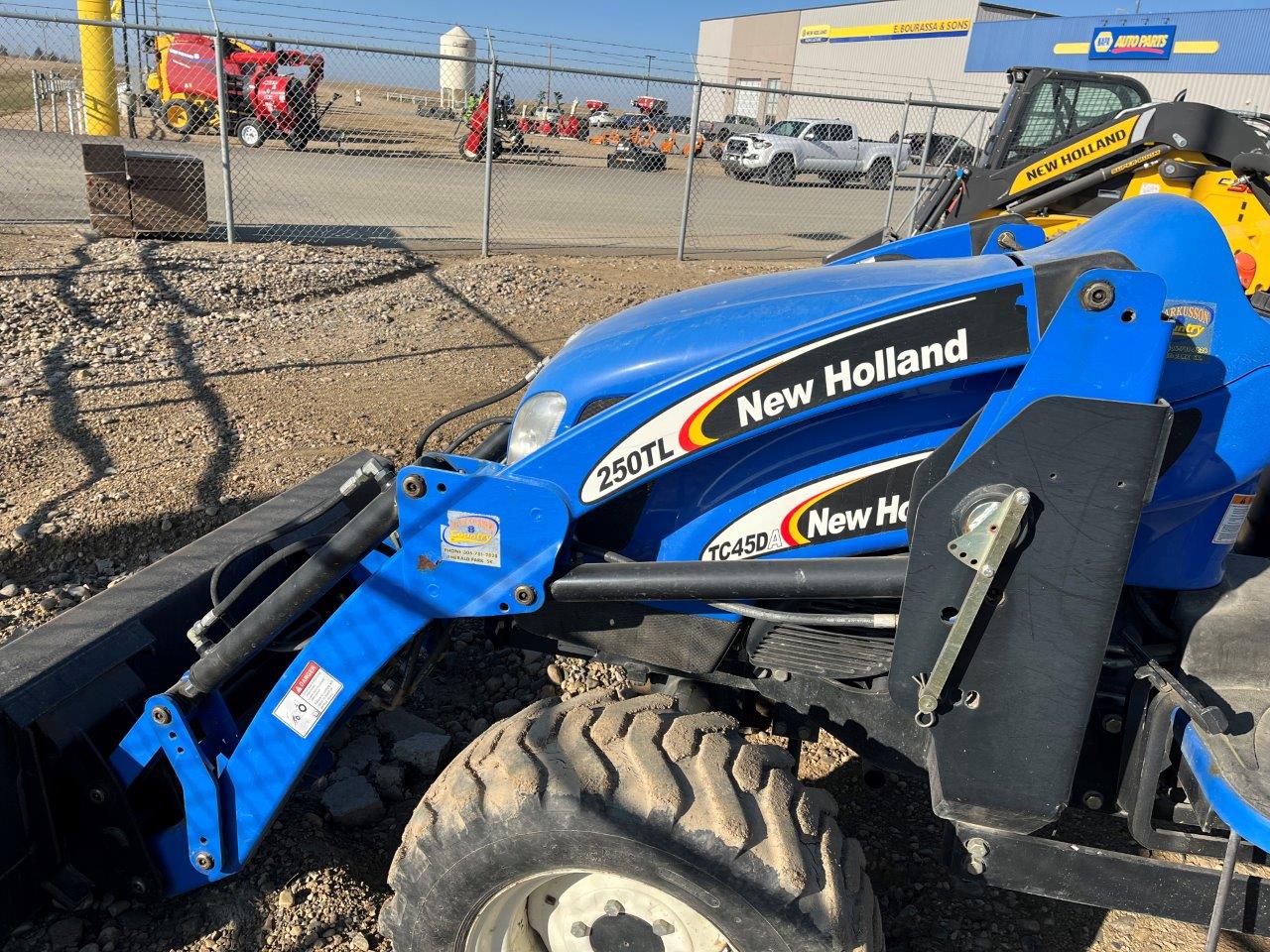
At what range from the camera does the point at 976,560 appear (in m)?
1.75

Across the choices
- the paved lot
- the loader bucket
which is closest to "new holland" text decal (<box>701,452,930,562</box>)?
the loader bucket

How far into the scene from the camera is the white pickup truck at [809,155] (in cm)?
2408

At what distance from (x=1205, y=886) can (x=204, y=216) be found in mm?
10887

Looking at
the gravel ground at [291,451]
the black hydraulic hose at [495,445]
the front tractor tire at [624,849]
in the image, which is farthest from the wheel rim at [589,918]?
the black hydraulic hose at [495,445]

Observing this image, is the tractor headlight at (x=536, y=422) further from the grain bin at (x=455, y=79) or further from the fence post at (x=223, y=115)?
the grain bin at (x=455, y=79)

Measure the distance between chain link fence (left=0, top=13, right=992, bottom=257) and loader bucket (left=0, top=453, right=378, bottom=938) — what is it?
7989 mm

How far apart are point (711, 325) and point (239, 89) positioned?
77.1 ft

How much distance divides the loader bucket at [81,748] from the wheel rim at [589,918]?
0.93 m

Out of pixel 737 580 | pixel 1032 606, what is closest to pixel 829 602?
pixel 737 580

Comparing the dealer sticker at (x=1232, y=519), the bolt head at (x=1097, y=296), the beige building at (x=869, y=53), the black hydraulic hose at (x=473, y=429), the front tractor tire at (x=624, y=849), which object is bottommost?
the front tractor tire at (x=624, y=849)

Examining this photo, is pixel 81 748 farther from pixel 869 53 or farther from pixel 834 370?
pixel 869 53

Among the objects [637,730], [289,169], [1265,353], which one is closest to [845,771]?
[637,730]

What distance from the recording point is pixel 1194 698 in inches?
79.4

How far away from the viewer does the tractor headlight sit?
2186mm
